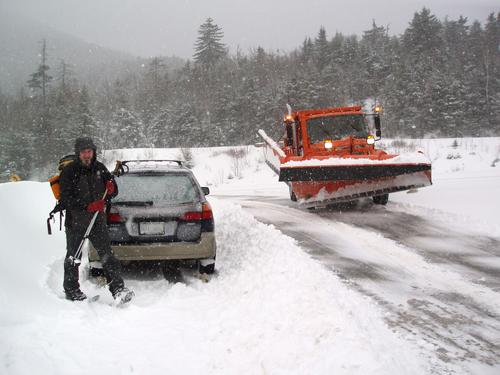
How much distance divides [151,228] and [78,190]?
1.05 meters

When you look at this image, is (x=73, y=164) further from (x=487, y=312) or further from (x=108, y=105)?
(x=108, y=105)

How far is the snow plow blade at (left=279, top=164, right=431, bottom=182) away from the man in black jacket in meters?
5.15

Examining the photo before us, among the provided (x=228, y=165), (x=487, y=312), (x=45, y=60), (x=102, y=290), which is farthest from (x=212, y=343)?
(x=45, y=60)

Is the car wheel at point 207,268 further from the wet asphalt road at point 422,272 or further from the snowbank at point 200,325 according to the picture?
the wet asphalt road at point 422,272

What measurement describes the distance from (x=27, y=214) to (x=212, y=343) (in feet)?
15.6

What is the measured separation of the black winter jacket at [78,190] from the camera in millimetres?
4527

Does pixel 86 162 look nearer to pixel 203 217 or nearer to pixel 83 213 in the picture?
pixel 83 213

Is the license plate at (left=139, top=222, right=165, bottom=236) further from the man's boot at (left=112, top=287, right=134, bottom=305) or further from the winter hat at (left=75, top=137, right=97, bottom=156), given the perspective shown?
the winter hat at (left=75, top=137, right=97, bottom=156)

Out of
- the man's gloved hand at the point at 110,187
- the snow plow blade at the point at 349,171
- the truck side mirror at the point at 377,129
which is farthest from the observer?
the truck side mirror at the point at 377,129

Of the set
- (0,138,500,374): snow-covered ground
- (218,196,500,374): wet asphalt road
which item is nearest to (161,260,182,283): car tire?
(0,138,500,374): snow-covered ground

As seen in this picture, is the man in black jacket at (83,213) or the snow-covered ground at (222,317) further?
the man in black jacket at (83,213)

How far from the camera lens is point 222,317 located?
435 cm

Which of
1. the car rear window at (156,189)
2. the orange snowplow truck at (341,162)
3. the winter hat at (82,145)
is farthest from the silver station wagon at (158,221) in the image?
the orange snowplow truck at (341,162)

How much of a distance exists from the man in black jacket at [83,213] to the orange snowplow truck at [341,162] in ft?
16.9
